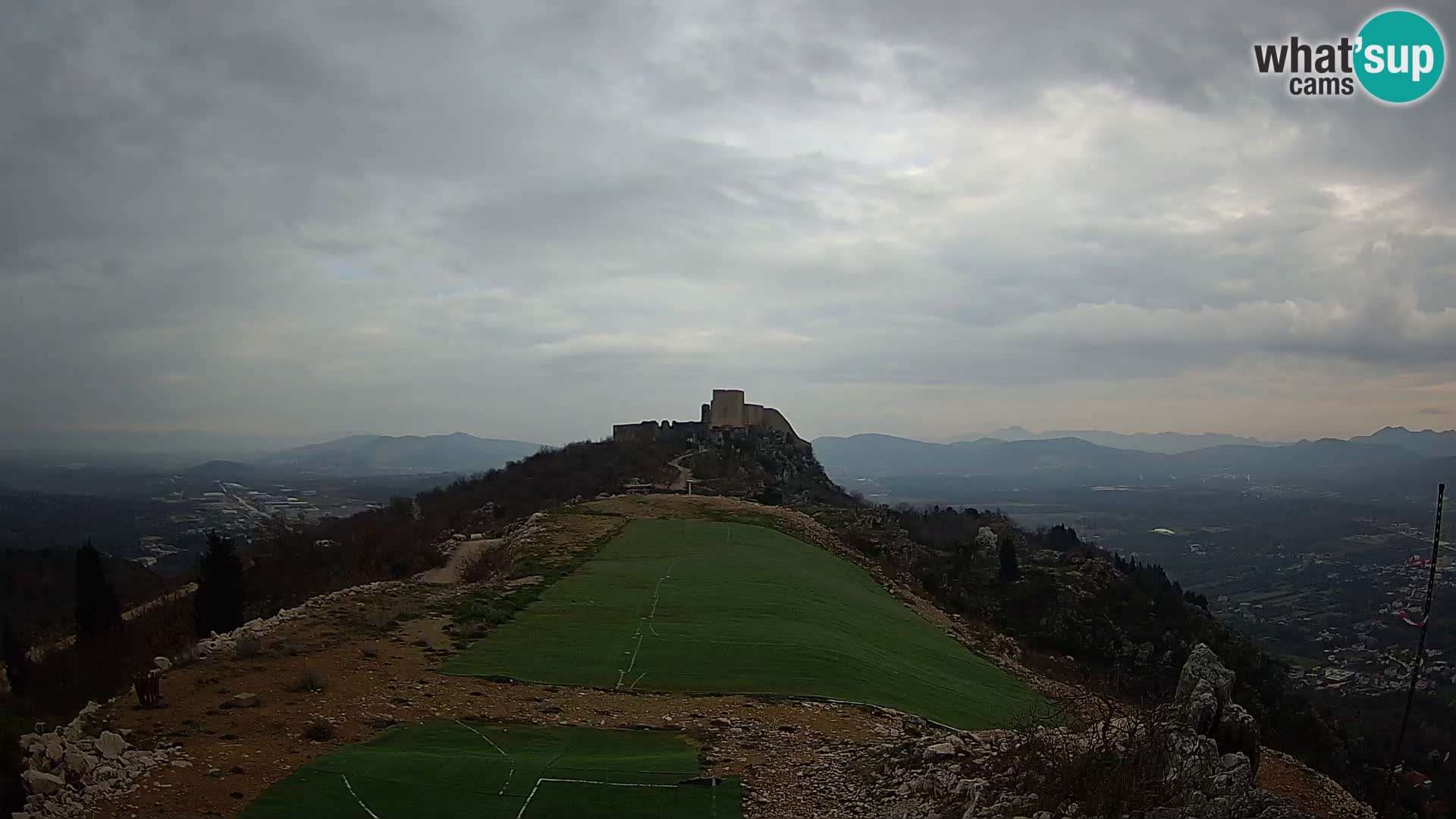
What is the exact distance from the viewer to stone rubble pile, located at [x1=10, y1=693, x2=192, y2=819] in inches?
292

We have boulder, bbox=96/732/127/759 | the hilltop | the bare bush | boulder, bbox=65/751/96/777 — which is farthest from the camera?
the bare bush

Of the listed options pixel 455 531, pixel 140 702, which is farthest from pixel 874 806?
pixel 455 531

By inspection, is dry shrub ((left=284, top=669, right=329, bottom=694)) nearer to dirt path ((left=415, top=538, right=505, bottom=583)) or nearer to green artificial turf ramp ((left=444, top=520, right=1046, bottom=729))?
green artificial turf ramp ((left=444, top=520, right=1046, bottom=729))

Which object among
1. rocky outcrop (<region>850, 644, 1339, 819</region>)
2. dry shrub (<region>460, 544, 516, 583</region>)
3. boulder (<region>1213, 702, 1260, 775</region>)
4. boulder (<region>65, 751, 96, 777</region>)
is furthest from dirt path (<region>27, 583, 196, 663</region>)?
boulder (<region>1213, 702, 1260, 775</region>)

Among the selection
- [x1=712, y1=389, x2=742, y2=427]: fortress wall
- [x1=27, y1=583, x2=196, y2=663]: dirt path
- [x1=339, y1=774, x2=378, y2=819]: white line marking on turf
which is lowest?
[x1=27, y1=583, x2=196, y2=663]: dirt path

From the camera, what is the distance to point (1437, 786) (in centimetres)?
2464

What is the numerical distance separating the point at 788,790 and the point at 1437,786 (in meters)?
26.2

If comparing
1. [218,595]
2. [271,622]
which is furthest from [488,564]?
[271,622]

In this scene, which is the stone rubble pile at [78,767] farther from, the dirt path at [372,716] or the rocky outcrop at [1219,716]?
the rocky outcrop at [1219,716]

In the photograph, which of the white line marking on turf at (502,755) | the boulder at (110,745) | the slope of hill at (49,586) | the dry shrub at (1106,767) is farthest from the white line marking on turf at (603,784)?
the slope of hill at (49,586)

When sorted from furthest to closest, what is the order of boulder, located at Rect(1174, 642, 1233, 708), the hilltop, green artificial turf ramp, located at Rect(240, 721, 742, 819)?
the hilltop → boulder, located at Rect(1174, 642, 1233, 708) → green artificial turf ramp, located at Rect(240, 721, 742, 819)

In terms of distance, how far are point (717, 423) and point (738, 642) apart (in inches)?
2276

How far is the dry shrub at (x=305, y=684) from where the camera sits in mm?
11469

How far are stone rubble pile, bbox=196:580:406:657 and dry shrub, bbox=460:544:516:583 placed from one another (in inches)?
83.9
